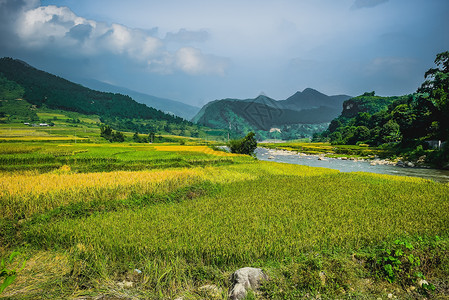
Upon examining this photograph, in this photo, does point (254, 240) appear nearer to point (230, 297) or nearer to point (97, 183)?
point (230, 297)

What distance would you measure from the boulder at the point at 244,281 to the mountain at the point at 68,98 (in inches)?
6471

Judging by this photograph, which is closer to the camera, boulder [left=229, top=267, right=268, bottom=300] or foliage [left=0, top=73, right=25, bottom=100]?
boulder [left=229, top=267, right=268, bottom=300]

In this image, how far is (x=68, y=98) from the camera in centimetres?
15562

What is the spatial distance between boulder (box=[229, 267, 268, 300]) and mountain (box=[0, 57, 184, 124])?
164 meters

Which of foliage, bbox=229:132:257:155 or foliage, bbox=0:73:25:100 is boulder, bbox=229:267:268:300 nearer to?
foliage, bbox=229:132:257:155

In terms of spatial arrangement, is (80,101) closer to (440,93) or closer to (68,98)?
(68,98)

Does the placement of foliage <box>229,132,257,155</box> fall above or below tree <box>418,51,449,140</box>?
below

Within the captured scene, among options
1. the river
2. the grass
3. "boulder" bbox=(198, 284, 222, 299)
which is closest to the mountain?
the river

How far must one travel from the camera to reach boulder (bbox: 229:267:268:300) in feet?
13.8

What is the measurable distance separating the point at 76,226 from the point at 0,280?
85.7 inches

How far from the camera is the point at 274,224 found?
22.7 ft

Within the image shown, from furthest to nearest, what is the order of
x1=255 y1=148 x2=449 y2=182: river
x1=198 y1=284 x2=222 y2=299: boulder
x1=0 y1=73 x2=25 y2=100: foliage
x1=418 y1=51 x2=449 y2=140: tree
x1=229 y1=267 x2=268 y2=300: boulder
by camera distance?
1. x1=0 y1=73 x2=25 y2=100: foliage
2. x1=418 y1=51 x2=449 y2=140: tree
3. x1=255 y1=148 x2=449 y2=182: river
4. x1=198 y1=284 x2=222 y2=299: boulder
5. x1=229 y1=267 x2=268 y2=300: boulder

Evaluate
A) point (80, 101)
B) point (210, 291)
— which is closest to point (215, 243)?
point (210, 291)

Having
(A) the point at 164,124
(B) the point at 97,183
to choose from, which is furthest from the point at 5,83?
(B) the point at 97,183
